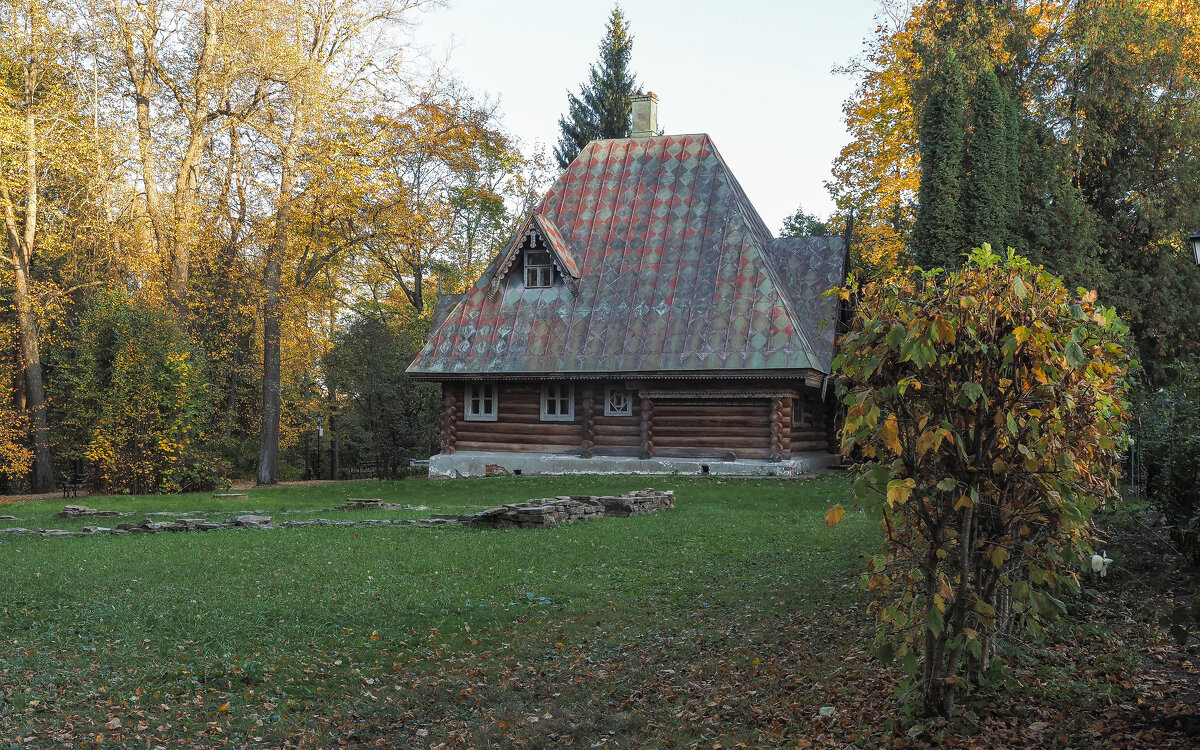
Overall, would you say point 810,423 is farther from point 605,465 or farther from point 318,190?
point 318,190

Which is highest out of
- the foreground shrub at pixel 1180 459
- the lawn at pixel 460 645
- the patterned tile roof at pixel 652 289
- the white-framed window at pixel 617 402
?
the patterned tile roof at pixel 652 289

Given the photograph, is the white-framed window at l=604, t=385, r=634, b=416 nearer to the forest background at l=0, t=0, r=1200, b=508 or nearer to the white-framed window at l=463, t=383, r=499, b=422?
the white-framed window at l=463, t=383, r=499, b=422

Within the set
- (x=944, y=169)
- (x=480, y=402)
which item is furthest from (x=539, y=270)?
(x=944, y=169)

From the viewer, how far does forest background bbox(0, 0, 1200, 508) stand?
78.2 ft

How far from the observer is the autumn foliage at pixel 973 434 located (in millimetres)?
5273

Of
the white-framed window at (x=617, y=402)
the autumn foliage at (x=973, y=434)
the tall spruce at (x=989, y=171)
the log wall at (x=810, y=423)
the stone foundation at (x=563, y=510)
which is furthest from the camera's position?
the white-framed window at (x=617, y=402)

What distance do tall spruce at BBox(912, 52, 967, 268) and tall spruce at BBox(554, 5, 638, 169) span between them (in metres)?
27.7

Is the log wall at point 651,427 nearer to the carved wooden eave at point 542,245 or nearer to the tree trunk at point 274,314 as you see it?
the carved wooden eave at point 542,245

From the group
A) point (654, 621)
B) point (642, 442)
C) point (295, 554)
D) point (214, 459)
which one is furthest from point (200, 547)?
point (642, 442)

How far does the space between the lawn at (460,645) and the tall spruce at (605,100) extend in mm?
37610

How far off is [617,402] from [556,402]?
79.0 inches

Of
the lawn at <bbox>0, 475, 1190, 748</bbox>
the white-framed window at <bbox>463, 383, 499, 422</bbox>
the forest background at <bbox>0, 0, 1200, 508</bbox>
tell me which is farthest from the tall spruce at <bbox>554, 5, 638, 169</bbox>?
the lawn at <bbox>0, 475, 1190, 748</bbox>

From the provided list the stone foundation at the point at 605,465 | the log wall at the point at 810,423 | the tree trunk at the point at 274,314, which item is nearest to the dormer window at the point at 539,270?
the stone foundation at the point at 605,465

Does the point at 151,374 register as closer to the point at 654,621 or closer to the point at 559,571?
the point at 559,571
